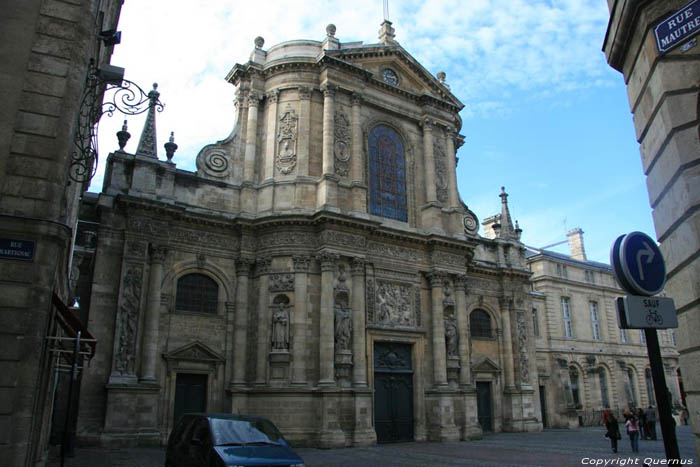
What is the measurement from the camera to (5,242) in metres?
7.57

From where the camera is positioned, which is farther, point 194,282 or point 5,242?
point 194,282

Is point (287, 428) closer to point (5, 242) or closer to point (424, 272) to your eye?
point (424, 272)

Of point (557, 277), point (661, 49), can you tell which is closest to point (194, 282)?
point (661, 49)

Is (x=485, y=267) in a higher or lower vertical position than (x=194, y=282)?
higher

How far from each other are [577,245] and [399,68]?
26465 mm

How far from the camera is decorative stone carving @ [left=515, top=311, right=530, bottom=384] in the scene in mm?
27594

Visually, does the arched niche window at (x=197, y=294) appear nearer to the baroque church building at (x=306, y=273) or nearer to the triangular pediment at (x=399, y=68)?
the baroque church building at (x=306, y=273)

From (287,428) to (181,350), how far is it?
15.3 ft

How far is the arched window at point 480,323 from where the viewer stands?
89.9ft

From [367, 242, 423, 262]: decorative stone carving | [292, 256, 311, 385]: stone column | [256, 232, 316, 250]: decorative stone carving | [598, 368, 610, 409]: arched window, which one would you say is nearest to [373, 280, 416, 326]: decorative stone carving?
[367, 242, 423, 262]: decorative stone carving

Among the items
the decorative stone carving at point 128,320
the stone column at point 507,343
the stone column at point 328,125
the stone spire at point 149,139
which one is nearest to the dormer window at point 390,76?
the stone column at point 328,125

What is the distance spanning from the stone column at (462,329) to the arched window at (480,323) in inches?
103

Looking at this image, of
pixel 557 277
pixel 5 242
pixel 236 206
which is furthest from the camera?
pixel 557 277

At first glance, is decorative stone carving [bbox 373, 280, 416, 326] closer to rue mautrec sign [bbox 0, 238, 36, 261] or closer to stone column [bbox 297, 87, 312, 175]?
stone column [bbox 297, 87, 312, 175]
